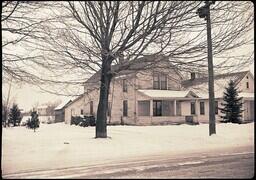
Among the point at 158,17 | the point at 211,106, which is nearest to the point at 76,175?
the point at 158,17

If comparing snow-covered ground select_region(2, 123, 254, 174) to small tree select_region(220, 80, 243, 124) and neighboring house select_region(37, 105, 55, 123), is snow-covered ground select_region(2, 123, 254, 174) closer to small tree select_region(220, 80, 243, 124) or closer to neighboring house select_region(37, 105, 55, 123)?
small tree select_region(220, 80, 243, 124)

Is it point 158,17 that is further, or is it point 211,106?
point 211,106

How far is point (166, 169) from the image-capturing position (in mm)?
7375

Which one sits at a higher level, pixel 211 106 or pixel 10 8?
pixel 10 8

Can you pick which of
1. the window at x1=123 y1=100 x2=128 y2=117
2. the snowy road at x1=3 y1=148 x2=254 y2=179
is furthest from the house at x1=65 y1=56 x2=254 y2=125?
the snowy road at x1=3 y1=148 x2=254 y2=179

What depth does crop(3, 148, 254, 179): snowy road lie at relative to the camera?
262 inches

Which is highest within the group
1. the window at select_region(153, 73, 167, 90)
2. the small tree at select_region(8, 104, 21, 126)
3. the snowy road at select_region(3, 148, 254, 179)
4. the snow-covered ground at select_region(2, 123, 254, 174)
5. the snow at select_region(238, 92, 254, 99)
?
the window at select_region(153, 73, 167, 90)

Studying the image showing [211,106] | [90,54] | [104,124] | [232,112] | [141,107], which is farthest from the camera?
[141,107]

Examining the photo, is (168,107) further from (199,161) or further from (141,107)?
(199,161)

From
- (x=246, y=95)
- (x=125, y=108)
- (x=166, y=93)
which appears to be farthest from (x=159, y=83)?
(x=246, y=95)

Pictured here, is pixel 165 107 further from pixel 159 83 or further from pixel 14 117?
pixel 14 117

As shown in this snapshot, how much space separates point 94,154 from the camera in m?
9.78

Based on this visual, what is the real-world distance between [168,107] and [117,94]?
4611 millimetres

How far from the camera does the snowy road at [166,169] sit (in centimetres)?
665
